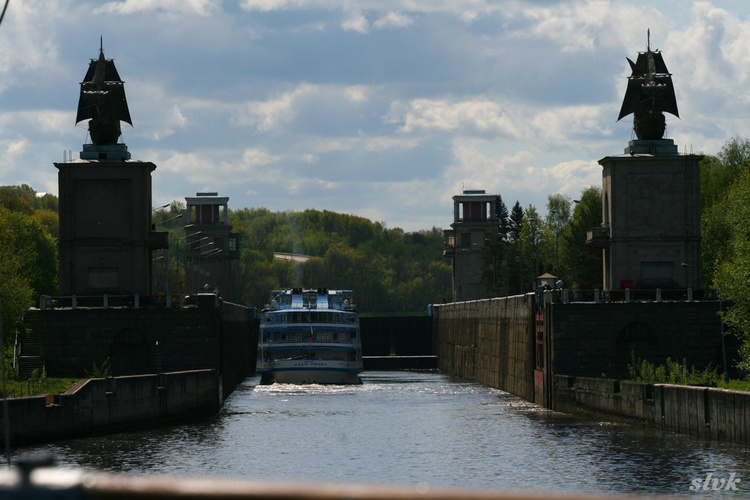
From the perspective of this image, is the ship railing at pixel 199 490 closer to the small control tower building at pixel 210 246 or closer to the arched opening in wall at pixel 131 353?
the arched opening in wall at pixel 131 353

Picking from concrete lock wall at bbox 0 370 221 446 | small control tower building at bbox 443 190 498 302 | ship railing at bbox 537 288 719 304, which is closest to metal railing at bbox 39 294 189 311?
concrete lock wall at bbox 0 370 221 446

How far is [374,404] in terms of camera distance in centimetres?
5575

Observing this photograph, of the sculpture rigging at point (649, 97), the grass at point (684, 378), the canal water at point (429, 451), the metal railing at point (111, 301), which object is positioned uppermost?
the sculpture rigging at point (649, 97)

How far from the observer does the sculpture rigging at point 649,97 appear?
2675 inches

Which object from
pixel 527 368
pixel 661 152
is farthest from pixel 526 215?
pixel 527 368

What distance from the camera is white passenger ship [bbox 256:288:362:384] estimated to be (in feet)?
224

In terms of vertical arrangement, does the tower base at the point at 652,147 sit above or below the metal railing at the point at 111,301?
above

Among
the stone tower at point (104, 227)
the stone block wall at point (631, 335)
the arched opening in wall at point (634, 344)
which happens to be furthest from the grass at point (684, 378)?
the stone tower at point (104, 227)

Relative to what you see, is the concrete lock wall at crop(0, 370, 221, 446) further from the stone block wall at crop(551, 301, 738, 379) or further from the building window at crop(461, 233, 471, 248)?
the building window at crop(461, 233, 471, 248)

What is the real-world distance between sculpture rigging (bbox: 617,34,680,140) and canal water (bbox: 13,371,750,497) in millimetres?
23294

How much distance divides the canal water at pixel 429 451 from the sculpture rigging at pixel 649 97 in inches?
917

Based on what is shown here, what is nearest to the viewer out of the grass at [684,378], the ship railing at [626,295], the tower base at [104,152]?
the grass at [684,378]

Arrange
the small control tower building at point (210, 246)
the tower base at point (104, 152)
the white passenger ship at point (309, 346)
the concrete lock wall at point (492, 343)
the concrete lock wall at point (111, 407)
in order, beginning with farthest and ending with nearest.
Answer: the small control tower building at point (210, 246) < the white passenger ship at point (309, 346) < the tower base at point (104, 152) < the concrete lock wall at point (492, 343) < the concrete lock wall at point (111, 407)

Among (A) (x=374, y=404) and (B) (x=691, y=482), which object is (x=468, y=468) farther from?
(A) (x=374, y=404)
